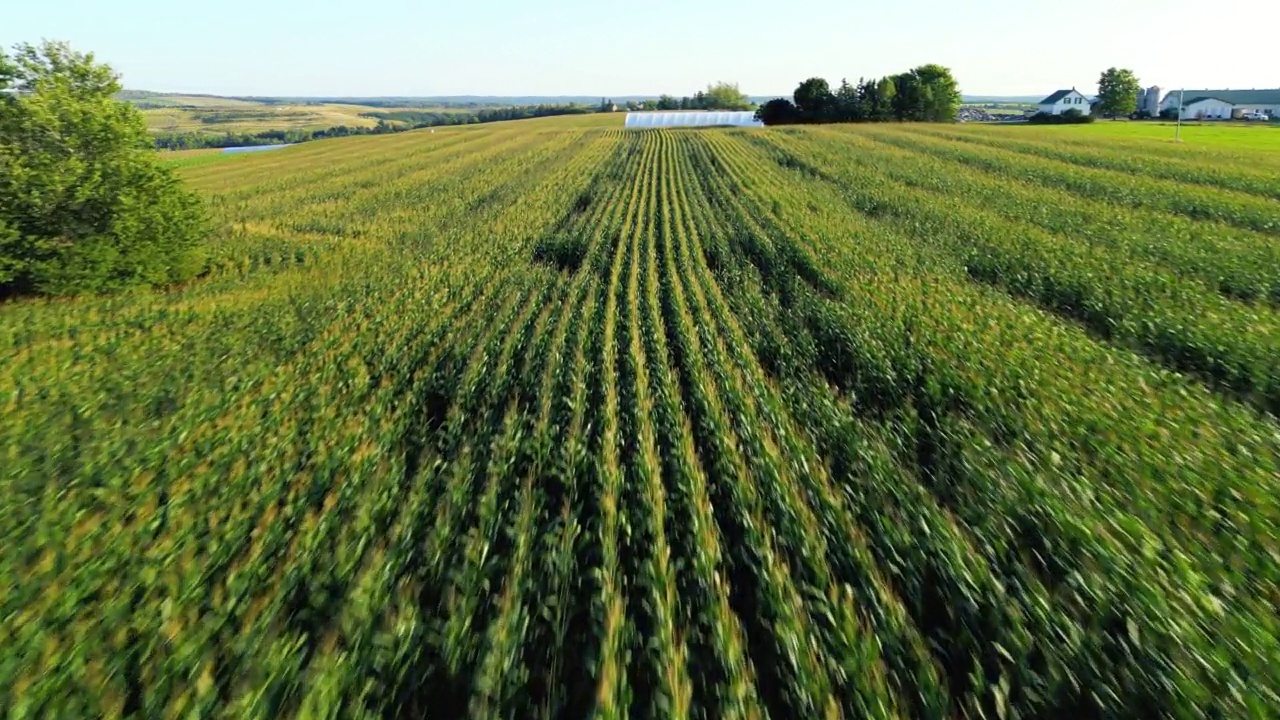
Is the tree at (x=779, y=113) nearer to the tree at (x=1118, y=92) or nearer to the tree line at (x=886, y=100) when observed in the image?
the tree line at (x=886, y=100)

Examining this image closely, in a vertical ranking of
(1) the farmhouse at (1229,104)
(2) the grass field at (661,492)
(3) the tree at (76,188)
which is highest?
(1) the farmhouse at (1229,104)

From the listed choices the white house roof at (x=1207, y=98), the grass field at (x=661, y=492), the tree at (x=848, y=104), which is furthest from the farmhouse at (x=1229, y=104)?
the grass field at (x=661, y=492)

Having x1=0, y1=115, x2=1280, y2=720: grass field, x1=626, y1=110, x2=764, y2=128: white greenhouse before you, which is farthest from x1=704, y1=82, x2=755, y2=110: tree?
x1=0, y1=115, x2=1280, y2=720: grass field

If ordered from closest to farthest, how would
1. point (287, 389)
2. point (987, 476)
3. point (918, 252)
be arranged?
point (987, 476), point (287, 389), point (918, 252)

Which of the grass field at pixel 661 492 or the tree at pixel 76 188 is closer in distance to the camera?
the grass field at pixel 661 492

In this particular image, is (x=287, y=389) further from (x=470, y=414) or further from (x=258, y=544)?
(x=258, y=544)

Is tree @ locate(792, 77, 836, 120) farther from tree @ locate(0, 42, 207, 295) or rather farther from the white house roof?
tree @ locate(0, 42, 207, 295)

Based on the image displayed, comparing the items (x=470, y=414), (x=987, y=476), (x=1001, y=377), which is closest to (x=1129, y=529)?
(x=987, y=476)
